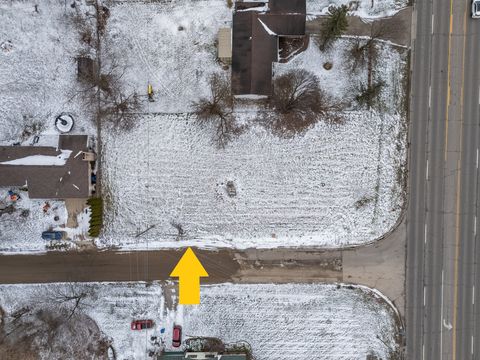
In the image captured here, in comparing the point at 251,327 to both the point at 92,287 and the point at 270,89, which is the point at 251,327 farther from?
the point at 270,89

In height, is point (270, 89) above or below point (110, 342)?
above

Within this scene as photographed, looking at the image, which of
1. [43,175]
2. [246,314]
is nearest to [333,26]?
[246,314]

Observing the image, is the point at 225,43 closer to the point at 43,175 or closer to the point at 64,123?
the point at 64,123

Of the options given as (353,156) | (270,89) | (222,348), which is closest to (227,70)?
(270,89)

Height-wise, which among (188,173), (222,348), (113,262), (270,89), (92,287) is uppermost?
(270,89)
